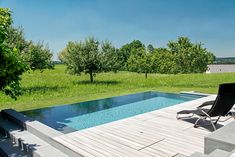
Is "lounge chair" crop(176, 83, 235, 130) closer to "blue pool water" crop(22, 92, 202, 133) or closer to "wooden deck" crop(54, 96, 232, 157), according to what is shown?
"wooden deck" crop(54, 96, 232, 157)

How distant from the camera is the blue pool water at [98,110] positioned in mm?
7598

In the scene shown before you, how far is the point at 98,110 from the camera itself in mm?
9359

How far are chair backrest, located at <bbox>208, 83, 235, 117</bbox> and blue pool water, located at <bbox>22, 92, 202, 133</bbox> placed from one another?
143 inches

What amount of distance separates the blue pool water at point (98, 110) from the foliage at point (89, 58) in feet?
25.1

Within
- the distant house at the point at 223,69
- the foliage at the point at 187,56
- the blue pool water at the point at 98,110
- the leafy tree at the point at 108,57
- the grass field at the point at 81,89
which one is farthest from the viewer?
the distant house at the point at 223,69

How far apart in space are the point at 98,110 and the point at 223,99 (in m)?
5.38

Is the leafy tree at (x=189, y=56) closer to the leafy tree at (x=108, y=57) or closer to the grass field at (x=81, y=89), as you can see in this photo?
the grass field at (x=81, y=89)

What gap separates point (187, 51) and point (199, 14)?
20528 millimetres

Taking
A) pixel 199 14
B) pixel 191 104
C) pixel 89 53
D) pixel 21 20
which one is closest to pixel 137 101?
pixel 191 104

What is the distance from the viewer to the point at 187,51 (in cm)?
4609

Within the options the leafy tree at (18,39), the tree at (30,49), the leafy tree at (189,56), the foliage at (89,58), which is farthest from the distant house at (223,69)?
the leafy tree at (18,39)

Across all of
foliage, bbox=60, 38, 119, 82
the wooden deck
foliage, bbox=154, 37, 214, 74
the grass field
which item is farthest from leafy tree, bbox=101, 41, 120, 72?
foliage, bbox=154, 37, 214, 74

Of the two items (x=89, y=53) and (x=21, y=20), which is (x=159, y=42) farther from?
(x=21, y=20)

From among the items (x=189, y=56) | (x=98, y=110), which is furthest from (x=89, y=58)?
(x=189, y=56)
